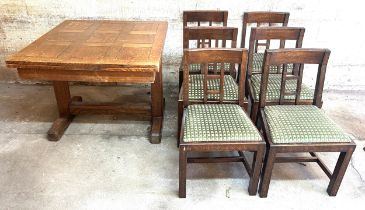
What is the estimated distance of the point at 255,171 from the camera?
6.61 ft

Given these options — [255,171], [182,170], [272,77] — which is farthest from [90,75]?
[272,77]

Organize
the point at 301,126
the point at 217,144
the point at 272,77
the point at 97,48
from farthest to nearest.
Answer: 1. the point at 272,77
2. the point at 97,48
3. the point at 301,126
4. the point at 217,144

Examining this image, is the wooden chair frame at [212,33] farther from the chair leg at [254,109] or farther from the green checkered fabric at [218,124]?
the green checkered fabric at [218,124]

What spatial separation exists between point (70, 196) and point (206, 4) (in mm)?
2357

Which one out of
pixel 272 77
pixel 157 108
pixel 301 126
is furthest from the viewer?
pixel 157 108

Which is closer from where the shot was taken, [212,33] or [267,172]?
[267,172]

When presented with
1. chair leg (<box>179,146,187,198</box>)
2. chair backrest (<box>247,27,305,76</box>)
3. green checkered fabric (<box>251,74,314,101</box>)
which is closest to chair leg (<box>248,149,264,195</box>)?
chair leg (<box>179,146,187,198</box>)

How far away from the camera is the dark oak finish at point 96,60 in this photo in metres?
2.00

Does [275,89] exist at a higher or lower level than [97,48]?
lower

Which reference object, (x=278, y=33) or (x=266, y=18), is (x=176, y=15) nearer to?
(x=266, y=18)

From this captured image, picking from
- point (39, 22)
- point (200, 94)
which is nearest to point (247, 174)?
point (200, 94)

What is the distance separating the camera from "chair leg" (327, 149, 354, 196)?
1.94 meters

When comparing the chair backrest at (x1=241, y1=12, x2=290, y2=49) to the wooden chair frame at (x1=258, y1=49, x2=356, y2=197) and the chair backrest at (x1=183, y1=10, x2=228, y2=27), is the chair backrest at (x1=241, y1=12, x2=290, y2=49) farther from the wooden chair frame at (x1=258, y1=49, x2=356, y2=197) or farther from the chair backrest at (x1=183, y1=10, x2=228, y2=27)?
the wooden chair frame at (x1=258, y1=49, x2=356, y2=197)

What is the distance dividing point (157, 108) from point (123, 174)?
0.75m
